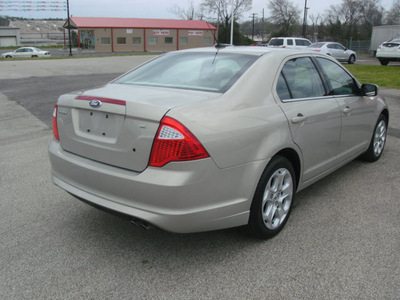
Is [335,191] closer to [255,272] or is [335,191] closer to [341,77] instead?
[341,77]

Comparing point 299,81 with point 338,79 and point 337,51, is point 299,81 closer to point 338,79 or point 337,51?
point 338,79

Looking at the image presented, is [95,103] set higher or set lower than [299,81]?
lower

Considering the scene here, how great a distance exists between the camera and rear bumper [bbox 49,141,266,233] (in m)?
2.56

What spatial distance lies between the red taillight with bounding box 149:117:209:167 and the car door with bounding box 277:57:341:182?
1087 millimetres

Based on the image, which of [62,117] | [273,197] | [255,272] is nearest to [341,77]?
[273,197]

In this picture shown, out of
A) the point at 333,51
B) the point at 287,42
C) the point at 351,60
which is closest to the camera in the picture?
the point at 287,42

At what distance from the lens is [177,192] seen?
2.54 metres

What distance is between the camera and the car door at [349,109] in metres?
4.19

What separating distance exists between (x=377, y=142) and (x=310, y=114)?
89.9 inches

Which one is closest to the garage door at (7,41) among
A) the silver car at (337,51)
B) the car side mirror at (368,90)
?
the silver car at (337,51)

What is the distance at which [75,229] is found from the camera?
3.47 m

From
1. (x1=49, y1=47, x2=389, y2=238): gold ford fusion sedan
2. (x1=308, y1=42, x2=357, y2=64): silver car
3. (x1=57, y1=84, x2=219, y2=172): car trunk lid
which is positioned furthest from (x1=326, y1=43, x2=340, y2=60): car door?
(x1=57, y1=84, x2=219, y2=172): car trunk lid

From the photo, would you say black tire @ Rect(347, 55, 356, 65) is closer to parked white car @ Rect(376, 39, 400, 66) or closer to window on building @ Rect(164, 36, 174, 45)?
parked white car @ Rect(376, 39, 400, 66)

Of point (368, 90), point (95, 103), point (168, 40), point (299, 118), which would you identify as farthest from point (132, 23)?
point (95, 103)
